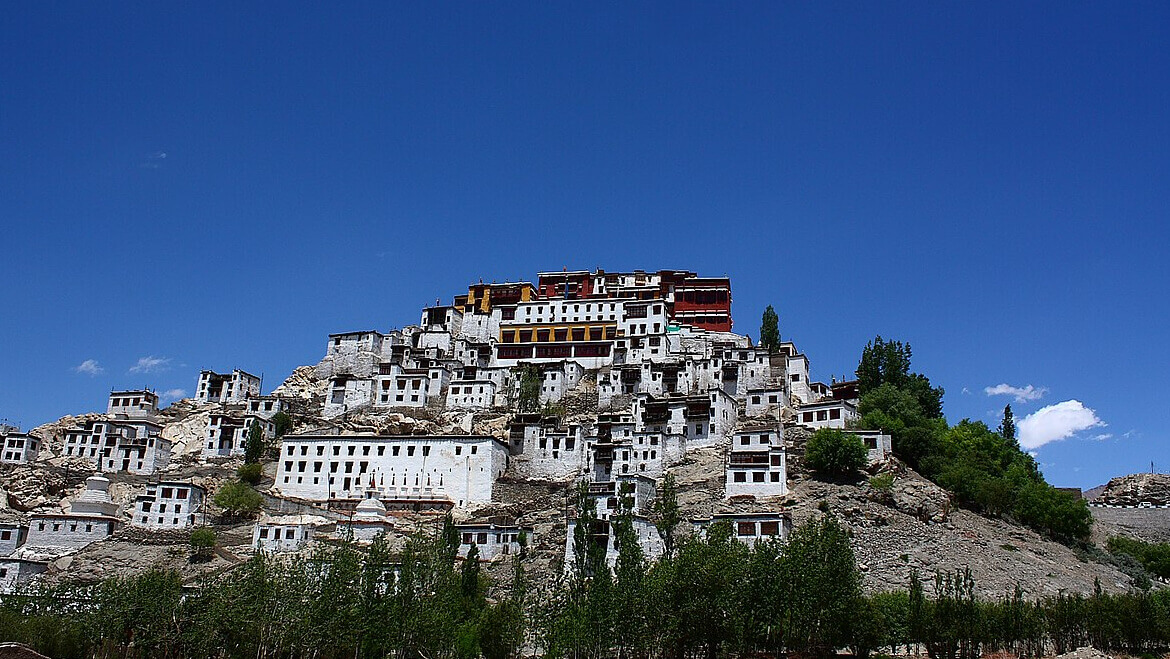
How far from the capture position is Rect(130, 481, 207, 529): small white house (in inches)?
2547

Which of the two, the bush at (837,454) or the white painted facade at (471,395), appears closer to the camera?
the bush at (837,454)

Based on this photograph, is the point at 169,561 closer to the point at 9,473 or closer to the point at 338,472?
the point at 338,472

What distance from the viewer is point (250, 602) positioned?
143ft

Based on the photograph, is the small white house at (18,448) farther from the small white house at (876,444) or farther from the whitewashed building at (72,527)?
the small white house at (876,444)

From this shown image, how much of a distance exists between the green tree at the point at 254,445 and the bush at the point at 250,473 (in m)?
1.65

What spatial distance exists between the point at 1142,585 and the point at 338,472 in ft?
170

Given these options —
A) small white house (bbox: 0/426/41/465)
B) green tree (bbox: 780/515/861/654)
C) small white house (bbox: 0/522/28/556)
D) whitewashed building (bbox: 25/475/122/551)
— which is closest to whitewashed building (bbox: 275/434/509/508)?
whitewashed building (bbox: 25/475/122/551)

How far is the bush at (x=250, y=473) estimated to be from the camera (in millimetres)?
71812

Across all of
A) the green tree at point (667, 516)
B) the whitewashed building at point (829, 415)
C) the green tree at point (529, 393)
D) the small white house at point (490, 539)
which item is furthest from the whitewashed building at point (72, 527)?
the whitewashed building at point (829, 415)

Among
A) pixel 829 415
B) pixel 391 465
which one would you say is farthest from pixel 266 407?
pixel 829 415

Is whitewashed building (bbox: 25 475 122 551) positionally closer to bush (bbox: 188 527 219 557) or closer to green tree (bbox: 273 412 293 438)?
bush (bbox: 188 527 219 557)

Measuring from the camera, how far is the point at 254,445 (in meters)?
74.9

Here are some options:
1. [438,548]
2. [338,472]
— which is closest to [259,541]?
[338,472]

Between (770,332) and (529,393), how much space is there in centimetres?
2389
